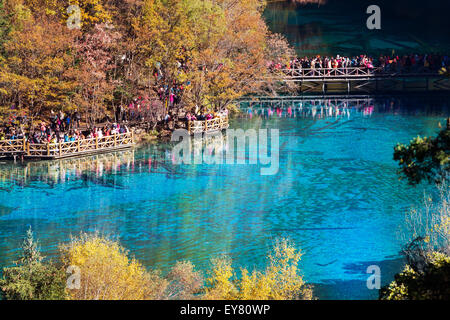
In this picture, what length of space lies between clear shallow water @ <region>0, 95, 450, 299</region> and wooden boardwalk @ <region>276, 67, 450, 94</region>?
20531 millimetres

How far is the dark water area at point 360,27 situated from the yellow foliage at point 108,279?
67720mm

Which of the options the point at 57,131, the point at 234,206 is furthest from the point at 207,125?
the point at 234,206

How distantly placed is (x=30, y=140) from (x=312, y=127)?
72.5ft

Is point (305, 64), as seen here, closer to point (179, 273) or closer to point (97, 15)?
point (97, 15)

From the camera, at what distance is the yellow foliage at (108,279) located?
19.5m

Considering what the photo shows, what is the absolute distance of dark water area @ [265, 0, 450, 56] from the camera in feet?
285

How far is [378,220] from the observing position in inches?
1211

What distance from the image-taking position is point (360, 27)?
92.6 metres

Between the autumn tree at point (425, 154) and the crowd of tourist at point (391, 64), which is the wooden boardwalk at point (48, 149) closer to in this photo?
the crowd of tourist at point (391, 64)

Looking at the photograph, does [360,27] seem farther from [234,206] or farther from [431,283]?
[431,283]
